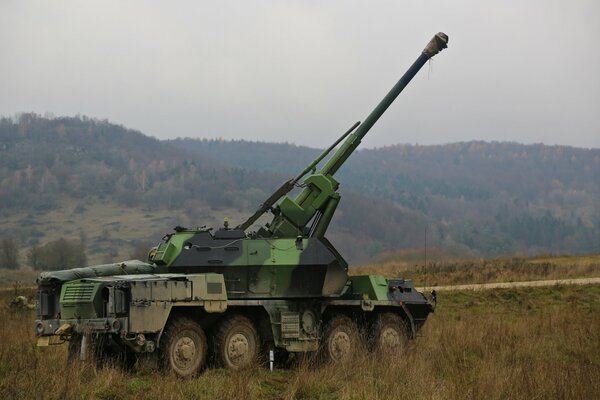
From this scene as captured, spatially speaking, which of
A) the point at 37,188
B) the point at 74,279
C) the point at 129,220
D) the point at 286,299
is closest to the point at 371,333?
the point at 286,299

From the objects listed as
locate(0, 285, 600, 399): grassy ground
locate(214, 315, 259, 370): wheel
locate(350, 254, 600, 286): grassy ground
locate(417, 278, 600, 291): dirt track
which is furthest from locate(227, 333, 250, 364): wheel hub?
locate(350, 254, 600, 286): grassy ground

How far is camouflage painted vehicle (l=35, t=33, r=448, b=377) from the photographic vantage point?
15.9m

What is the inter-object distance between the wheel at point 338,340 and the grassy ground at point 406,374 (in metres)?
0.64

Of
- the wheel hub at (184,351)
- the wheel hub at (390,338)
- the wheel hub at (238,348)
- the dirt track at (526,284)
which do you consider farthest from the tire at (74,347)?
the dirt track at (526,284)

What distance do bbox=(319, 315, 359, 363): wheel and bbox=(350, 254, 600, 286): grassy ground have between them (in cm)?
1909

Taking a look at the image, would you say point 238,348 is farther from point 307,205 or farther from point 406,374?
point 307,205

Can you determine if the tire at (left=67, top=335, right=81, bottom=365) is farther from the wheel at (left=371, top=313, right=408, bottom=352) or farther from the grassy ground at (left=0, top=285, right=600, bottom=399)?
the wheel at (left=371, top=313, right=408, bottom=352)

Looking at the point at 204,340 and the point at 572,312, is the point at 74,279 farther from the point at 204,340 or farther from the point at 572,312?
the point at 572,312

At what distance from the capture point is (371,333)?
19844mm

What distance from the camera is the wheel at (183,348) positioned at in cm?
1592

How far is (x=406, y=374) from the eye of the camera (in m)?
15.0

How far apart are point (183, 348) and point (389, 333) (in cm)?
532

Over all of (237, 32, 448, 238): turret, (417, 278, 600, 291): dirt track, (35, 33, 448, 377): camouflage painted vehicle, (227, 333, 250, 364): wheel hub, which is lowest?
(417, 278, 600, 291): dirt track

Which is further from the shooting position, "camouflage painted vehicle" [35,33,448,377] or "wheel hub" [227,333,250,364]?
"wheel hub" [227,333,250,364]
